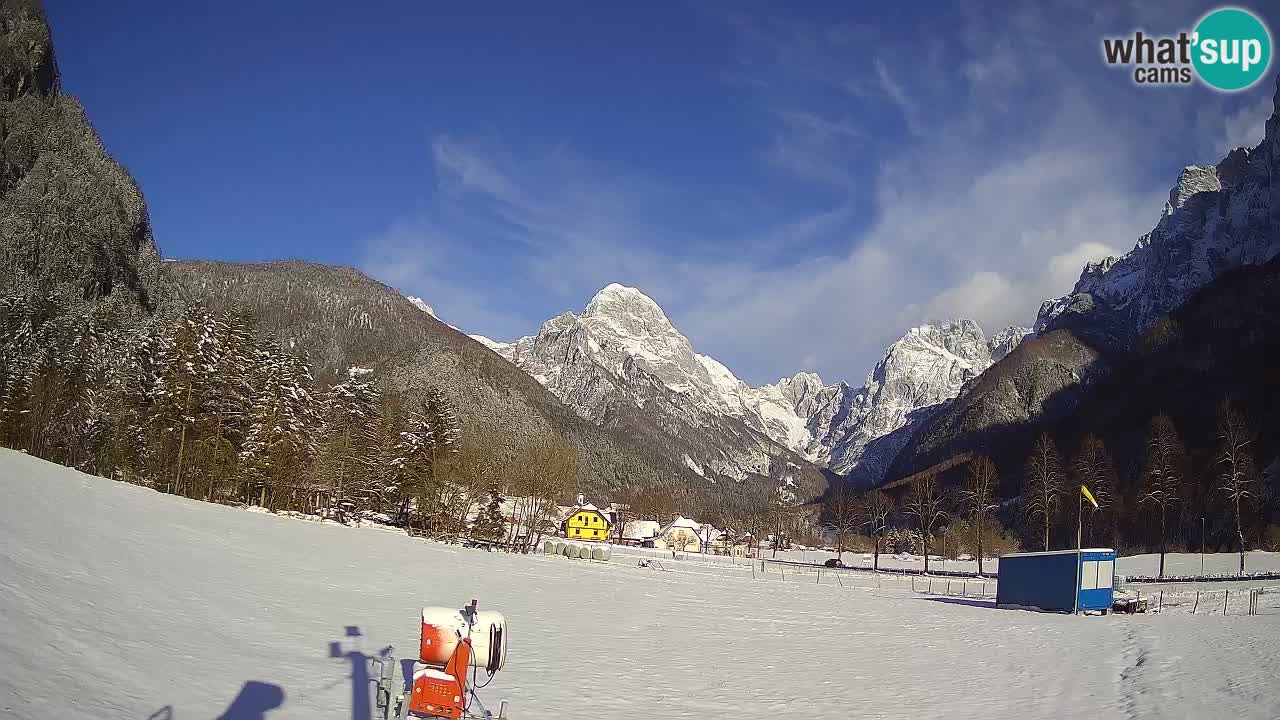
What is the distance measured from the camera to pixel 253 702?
12102 millimetres

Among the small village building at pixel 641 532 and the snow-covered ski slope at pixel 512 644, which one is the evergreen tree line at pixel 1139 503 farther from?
the snow-covered ski slope at pixel 512 644

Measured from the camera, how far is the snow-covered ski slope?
12383mm

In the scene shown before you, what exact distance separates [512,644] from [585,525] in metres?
130

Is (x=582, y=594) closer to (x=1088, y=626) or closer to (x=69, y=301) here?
(x=1088, y=626)

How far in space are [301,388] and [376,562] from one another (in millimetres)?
37120

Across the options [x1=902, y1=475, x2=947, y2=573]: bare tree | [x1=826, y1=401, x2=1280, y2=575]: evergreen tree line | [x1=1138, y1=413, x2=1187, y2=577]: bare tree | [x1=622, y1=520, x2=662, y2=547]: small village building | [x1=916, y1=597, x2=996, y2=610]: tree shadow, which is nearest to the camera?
[x1=916, y1=597, x2=996, y2=610]: tree shadow

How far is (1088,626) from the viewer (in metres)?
33.1

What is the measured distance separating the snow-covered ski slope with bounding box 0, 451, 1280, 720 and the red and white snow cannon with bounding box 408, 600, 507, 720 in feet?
4.06

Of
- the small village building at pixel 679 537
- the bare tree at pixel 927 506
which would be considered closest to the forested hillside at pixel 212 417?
the bare tree at pixel 927 506

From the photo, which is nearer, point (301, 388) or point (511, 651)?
point (511, 651)

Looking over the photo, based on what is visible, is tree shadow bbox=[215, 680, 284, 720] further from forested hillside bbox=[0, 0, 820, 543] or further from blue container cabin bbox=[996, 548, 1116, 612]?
forested hillside bbox=[0, 0, 820, 543]

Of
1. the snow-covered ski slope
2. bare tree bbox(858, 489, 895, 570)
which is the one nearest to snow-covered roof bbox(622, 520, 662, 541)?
bare tree bbox(858, 489, 895, 570)

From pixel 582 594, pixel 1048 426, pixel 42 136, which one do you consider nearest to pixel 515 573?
pixel 582 594

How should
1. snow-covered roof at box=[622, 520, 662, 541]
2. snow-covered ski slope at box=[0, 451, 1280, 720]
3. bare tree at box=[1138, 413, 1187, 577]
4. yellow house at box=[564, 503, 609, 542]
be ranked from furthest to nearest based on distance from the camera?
snow-covered roof at box=[622, 520, 662, 541] → yellow house at box=[564, 503, 609, 542] → bare tree at box=[1138, 413, 1187, 577] → snow-covered ski slope at box=[0, 451, 1280, 720]
